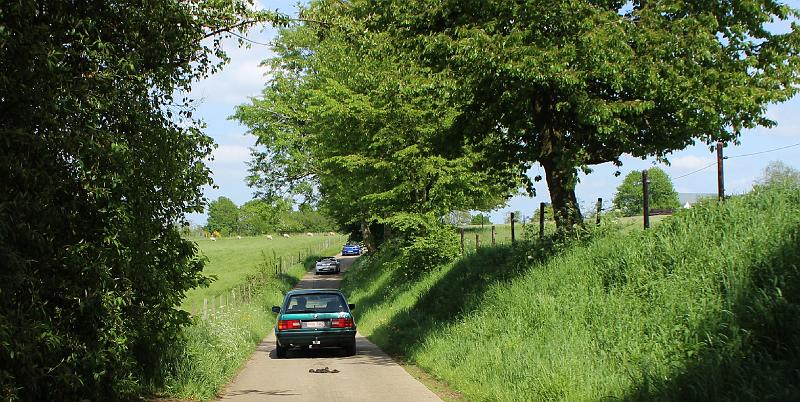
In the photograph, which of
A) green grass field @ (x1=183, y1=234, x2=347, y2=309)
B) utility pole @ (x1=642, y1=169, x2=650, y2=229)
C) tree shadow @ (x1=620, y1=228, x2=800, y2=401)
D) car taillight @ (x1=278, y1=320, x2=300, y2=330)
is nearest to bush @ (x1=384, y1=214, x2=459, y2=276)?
car taillight @ (x1=278, y1=320, x2=300, y2=330)

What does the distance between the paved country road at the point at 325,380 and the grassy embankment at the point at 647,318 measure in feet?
2.36

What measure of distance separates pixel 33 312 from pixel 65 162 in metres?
1.57

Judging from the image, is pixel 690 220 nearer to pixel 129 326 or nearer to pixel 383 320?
pixel 129 326

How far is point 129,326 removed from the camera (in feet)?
29.1

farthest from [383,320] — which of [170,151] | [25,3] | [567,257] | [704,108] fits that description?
[25,3]

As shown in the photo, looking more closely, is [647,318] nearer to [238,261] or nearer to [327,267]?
[327,267]

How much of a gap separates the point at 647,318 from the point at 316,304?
971cm

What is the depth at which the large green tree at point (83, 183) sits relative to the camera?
22.6 ft

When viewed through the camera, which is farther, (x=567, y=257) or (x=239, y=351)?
(x=239, y=351)

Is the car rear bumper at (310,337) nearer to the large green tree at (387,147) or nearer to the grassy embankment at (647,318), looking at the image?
the grassy embankment at (647,318)

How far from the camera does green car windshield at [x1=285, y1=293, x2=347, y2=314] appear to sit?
17.2 metres

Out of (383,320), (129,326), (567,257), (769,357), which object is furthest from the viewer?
(383,320)

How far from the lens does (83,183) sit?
24.9 ft

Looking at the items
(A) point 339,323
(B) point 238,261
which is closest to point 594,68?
(A) point 339,323
